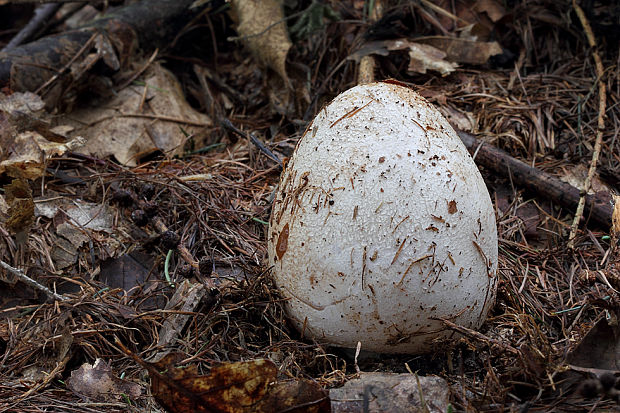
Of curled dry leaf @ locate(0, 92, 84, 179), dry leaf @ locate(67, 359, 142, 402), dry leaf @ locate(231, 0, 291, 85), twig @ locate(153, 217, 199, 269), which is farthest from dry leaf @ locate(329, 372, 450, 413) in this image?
dry leaf @ locate(231, 0, 291, 85)

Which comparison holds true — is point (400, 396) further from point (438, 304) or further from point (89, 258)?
point (89, 258)

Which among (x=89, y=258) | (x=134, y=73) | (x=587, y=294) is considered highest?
(x=134, y=73)

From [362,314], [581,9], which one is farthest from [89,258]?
[581,9]

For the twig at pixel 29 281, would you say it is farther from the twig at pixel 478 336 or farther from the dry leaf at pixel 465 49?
the dry leaf at pixel 465 49

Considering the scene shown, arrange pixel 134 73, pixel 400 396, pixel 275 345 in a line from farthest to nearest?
pixel 134 73
pixel 275 345
pixel 400 396

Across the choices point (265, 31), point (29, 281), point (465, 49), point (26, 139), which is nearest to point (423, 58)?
point (465, 49)
